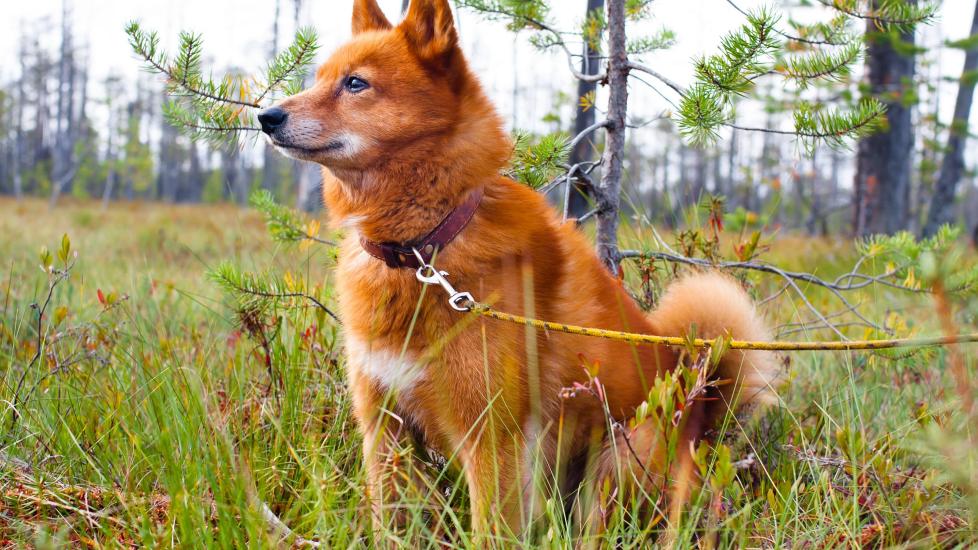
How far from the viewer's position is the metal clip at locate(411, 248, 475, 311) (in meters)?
1.63

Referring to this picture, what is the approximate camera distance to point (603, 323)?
2.00m

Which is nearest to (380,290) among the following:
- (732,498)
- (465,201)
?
(465,201)

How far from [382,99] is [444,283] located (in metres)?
0.72

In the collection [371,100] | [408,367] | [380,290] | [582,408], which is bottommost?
[582,408]

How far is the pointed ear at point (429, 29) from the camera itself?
2.03 m

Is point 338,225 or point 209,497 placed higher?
point 338,225

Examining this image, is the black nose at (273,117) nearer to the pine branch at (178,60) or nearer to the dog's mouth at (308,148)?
the dog's mouth at (308,148)

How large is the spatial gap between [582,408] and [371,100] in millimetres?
1149

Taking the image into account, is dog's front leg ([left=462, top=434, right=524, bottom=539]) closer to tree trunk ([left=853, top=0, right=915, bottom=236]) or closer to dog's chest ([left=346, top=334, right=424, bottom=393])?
dog's chest ([left=346, top=334, right=424, bottom=393])

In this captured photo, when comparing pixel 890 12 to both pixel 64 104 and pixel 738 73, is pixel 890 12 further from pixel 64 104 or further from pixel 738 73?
pixel 64 104

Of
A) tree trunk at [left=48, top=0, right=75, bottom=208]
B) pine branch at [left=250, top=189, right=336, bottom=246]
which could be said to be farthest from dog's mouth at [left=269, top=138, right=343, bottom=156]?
tree trunk at [left=48, top=0, right=75, bottom=208]

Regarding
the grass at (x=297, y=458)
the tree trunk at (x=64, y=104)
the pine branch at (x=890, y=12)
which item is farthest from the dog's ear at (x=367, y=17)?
the tree trunk at (x=64, y=104)

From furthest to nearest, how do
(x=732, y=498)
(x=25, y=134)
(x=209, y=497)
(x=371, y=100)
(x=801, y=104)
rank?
(x=25, y=134), (x=801, y=104), (x=371, y=100), (x=732, y=498), (x=209, y=497)

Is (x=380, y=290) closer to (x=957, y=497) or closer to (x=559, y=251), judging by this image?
(x=559, y=251)
